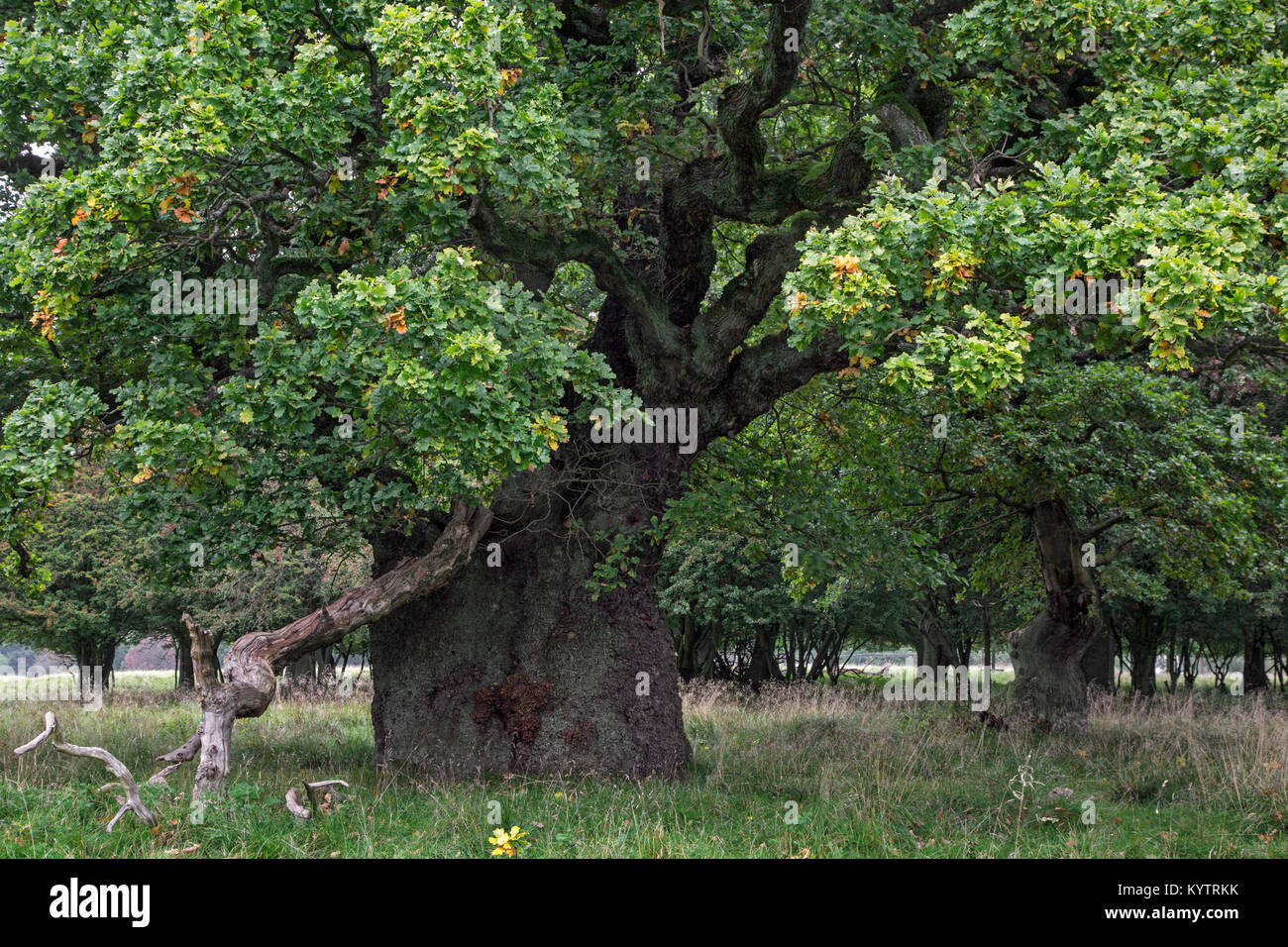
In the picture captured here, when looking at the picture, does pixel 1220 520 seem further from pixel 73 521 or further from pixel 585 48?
pixel 73 521

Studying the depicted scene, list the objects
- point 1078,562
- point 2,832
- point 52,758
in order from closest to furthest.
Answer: point 2,832 → point 52,758 → point 1078,562

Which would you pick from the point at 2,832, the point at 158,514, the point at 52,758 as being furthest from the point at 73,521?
the point at 2,832

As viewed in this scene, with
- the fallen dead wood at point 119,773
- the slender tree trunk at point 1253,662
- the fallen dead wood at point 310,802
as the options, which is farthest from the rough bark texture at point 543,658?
the slender tree trunk at point 1253,662

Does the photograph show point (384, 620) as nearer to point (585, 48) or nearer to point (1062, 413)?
point (585, 48)

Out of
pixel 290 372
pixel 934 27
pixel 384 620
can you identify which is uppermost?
pixel 934 27

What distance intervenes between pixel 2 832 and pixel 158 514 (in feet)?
10.1

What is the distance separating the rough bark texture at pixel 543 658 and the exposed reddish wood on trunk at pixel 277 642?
2.93 feet

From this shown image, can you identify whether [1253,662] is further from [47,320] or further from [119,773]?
[47,320]

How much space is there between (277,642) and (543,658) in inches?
120

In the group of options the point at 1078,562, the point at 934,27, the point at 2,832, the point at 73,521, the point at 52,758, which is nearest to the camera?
the point at 2,832

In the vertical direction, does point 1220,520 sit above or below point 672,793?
above

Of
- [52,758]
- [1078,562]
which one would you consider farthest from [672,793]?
[1078,562]

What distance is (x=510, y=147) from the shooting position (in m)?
7.63

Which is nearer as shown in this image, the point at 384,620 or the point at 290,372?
the point at 290,372
